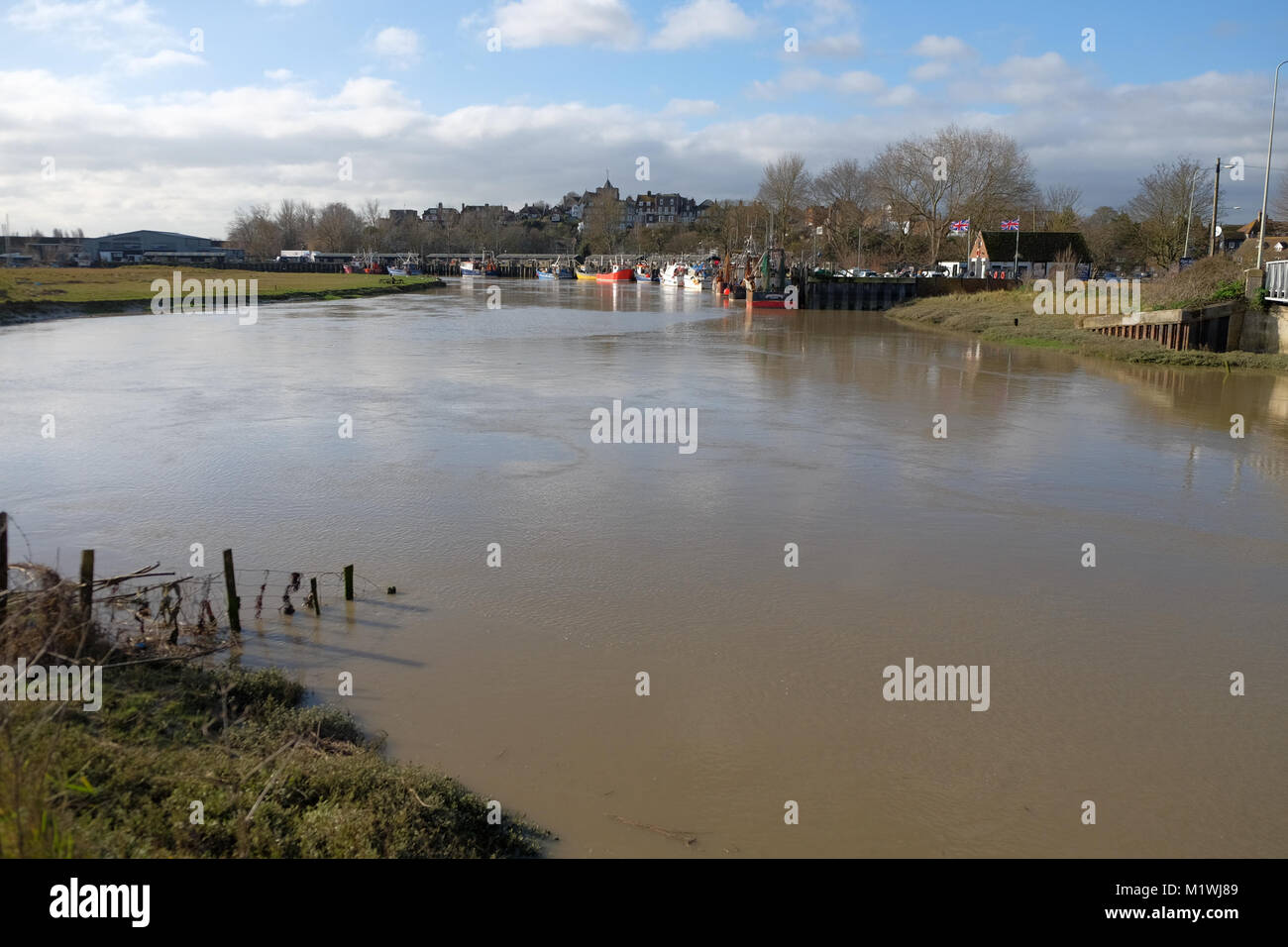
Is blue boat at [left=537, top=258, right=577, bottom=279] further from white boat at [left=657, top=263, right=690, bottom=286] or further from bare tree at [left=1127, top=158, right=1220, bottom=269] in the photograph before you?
bare tree at [left=1127, top=158, right=1220, bottom=269]

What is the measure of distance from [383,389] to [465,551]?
44.2 ft

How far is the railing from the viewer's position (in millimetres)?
27125

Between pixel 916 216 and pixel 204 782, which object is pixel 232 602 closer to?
pixel 204 782

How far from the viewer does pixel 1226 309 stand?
28438mm
